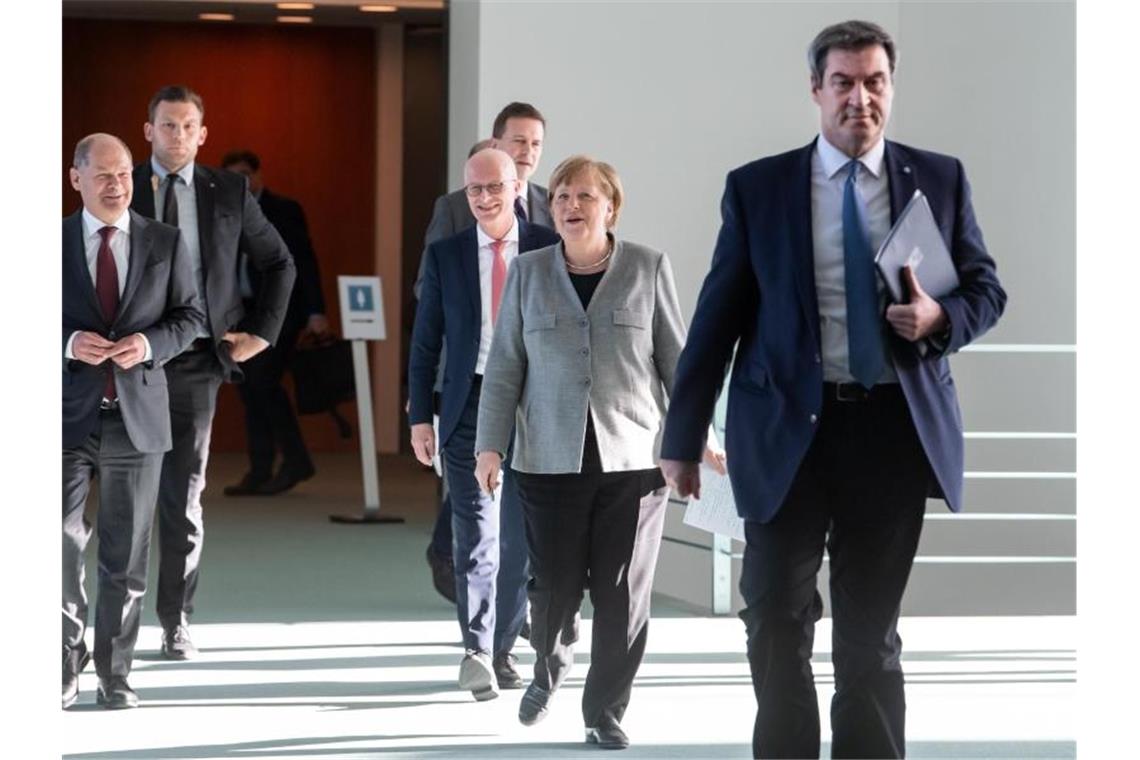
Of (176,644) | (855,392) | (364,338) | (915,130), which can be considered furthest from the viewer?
(915,130)

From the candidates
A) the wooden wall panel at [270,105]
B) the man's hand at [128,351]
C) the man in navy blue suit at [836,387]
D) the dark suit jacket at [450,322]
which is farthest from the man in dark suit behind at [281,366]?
the man in navy blue suit at [836,387]

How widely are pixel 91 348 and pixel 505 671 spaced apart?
177 centimetres

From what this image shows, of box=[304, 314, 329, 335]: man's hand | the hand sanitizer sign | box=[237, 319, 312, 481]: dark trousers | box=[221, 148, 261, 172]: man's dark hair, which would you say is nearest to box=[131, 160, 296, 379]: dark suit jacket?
the hand sanitizer sign

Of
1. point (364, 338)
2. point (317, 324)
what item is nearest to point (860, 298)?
point (364, 338)

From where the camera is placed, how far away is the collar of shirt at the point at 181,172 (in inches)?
290

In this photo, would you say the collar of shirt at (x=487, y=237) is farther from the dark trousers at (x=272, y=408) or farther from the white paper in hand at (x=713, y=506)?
the dark trousers at (x=272, y=408)

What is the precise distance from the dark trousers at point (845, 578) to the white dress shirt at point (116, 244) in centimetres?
264

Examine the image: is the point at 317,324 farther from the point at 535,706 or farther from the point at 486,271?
the point at 535,706

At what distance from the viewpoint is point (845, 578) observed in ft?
14.4

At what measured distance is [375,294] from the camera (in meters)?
12.1

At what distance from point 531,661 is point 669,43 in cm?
461

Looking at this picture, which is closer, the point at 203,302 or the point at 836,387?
the point at 836,387

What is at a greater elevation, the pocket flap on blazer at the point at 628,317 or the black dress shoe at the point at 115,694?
the pocket flap on blazer at the point at 628,317
